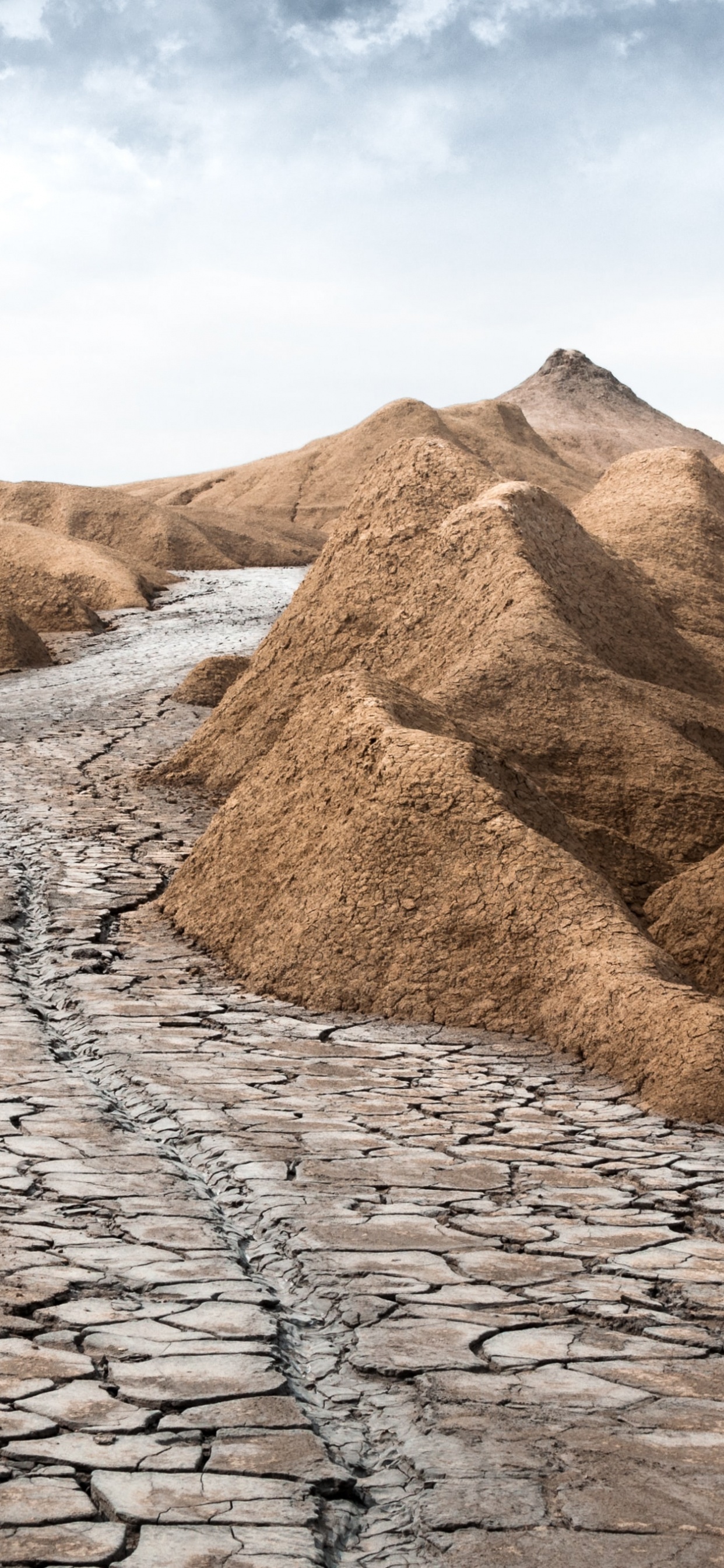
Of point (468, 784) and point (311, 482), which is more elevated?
point (311, 482)

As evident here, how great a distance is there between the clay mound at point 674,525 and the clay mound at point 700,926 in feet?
14.4

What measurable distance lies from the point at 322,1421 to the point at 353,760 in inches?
168

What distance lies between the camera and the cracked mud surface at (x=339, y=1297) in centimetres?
228

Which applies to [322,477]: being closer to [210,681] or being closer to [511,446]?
A: [511,446]

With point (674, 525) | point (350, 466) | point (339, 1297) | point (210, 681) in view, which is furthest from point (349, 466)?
point (339, 1297)

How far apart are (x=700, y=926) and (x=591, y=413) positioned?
197ft

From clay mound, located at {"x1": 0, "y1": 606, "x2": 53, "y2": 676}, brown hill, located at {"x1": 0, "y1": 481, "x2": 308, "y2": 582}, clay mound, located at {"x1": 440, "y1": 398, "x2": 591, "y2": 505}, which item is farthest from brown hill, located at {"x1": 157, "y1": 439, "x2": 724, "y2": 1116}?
clay mound, located at {"x1": 440, "y1": 398, "x2": 591, "y2": 505}

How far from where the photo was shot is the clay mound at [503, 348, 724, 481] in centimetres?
5972

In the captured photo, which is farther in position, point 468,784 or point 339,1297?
point 468,784

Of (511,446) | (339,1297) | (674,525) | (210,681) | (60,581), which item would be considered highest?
(511,446)

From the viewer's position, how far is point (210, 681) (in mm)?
15055

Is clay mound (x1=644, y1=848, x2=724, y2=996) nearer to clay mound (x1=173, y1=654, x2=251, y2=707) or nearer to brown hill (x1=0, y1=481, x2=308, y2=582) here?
clay mound (x1=173, y1=654, x2=251, y2=707)

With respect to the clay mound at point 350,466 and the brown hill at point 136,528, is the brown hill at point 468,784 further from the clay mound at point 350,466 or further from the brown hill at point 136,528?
the clay mound at point 350,466

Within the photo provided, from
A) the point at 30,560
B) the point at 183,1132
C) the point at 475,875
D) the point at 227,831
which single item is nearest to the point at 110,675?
the point at 30,560
